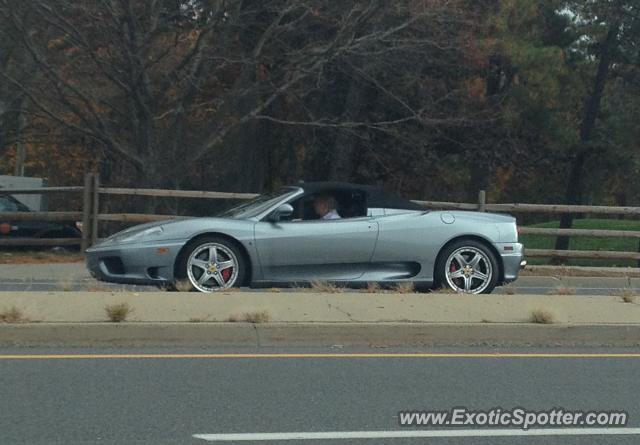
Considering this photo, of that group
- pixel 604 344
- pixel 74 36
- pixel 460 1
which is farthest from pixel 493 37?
pixel 604 344

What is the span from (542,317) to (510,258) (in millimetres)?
2251

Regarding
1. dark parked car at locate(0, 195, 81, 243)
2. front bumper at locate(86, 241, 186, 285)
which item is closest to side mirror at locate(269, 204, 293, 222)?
front bumper at locate(86, 241, 186, 285)

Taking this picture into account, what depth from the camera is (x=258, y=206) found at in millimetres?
11500

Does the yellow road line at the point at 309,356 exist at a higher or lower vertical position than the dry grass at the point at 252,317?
lower

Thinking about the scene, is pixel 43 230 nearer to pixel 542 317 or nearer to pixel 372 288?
pixel 372 288

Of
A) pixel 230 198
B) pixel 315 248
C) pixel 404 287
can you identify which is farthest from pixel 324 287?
pixel 230 198

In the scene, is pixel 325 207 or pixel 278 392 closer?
pixel 278 392

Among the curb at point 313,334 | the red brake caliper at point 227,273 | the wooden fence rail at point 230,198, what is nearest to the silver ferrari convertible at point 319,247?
the red brake caliper at point 227,273

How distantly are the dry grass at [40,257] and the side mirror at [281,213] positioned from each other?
7452 millimetres

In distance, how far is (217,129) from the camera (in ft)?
71.3

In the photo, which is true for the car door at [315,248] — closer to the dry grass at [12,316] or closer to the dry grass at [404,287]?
the dry grass at [404,287]

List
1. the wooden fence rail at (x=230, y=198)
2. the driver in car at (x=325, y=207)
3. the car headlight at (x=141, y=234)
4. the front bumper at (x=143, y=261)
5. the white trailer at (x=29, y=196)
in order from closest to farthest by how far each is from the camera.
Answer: the front bumper at (x=143, y=261) → the car headlight at (x=141, y=234) → the driver in car at (x=325, y=207) → the wooden fence rail at (x=230, y=198) → the white trailer at (x=29, y=196)

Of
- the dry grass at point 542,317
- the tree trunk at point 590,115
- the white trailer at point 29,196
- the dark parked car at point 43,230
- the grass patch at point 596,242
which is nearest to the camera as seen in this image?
the dry grass at point 542,317

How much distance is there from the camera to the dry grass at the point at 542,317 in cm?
912
